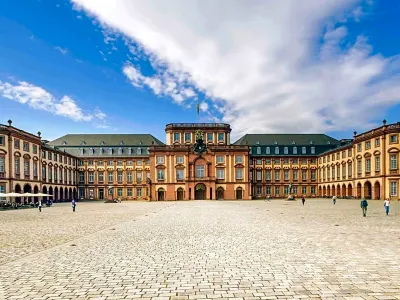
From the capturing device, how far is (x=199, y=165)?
81.1 m

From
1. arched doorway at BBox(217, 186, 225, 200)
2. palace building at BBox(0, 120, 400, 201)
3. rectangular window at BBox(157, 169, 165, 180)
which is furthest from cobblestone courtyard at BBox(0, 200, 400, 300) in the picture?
arched doorway at BBox(217, 186, 225, 200)

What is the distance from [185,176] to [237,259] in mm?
69362

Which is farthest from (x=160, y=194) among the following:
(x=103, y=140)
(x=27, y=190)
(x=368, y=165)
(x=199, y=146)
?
(x=368, y=165)

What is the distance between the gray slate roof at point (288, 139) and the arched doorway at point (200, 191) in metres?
22.0

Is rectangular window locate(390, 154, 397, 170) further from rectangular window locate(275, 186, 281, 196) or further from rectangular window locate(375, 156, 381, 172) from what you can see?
rectangular window locate(275, 186, 281, 196)

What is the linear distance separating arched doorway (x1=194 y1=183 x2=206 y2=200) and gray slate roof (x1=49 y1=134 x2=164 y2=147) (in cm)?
2228

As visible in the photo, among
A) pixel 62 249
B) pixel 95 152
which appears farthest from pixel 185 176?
pixel 62 249

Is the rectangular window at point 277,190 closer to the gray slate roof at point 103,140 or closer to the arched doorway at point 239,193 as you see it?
A: the arched doorway at point 239,193

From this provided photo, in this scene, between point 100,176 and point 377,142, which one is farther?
point 100,176

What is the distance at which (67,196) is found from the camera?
84062 millimetres

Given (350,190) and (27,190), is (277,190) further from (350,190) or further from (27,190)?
(27,190)

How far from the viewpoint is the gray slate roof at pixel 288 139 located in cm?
9556

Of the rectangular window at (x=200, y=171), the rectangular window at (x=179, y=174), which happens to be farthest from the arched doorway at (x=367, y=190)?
the rectangular window at (x=179, y=174)

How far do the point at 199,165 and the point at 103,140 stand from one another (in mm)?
30869
